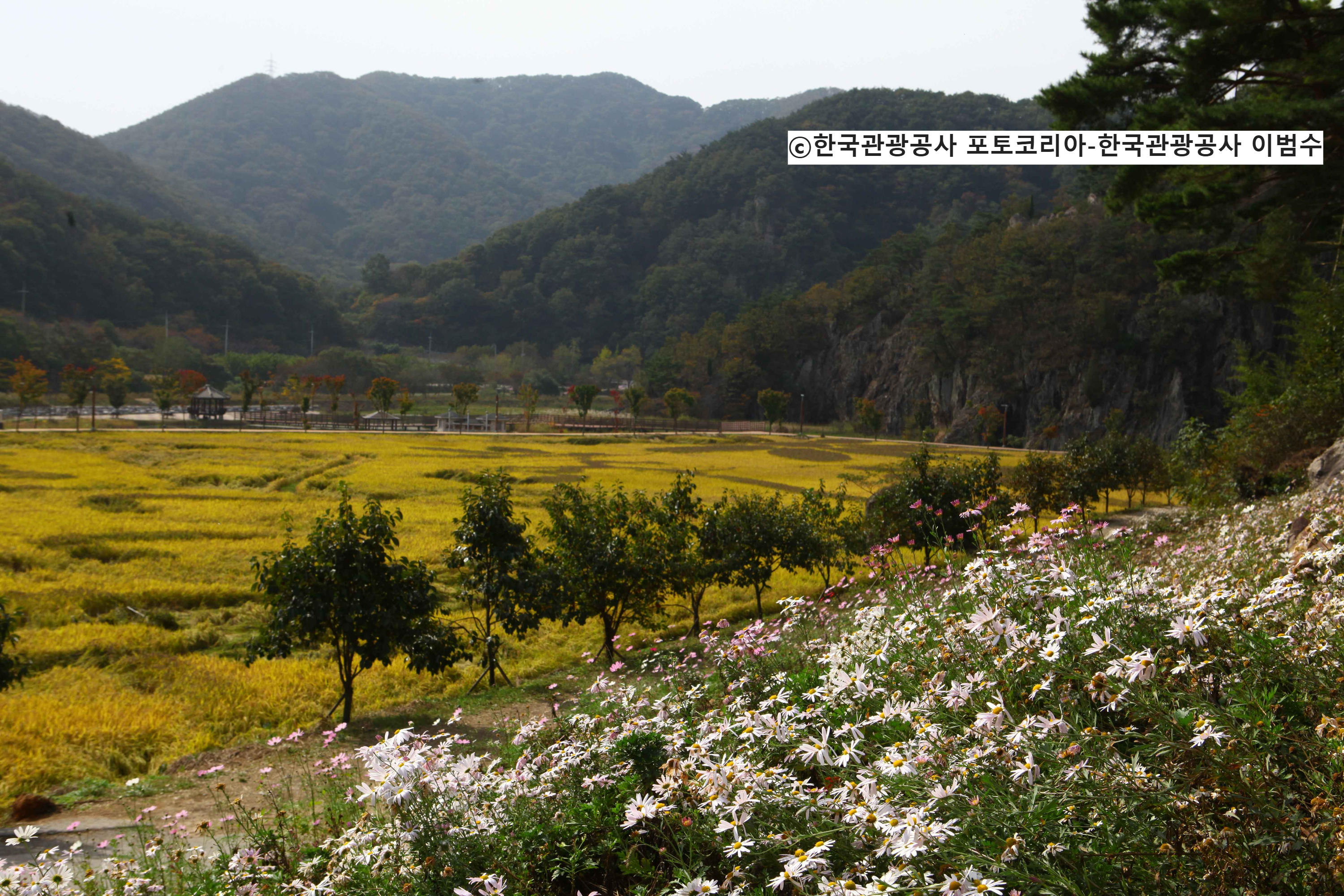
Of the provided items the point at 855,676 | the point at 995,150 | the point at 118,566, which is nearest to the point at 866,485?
the point at 995,150

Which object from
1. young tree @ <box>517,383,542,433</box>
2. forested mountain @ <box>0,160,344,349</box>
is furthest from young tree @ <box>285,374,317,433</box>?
forested mountain @ <box>0,160,344,349</box>

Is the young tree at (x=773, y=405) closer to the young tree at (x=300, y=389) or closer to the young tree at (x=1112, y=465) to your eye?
the young tree at (x=300, y=389)

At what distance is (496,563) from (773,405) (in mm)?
66479

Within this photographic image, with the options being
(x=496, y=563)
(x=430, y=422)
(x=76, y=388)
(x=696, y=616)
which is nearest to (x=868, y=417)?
(x=430, y=422)

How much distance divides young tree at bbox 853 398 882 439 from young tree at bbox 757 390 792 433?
6.87 m

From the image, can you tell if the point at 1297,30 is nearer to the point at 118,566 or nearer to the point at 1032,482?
the point at 1032,482

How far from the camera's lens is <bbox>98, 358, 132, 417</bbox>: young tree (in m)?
59.5

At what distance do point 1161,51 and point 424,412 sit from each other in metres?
77.3

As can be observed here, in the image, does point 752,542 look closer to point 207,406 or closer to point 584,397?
point 584,397

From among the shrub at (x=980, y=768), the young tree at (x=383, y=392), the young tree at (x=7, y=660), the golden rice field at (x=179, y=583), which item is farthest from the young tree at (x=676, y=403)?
the shrub at (x=980, y=768)

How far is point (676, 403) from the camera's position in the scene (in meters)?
76.6

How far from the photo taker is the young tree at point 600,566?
10422 millimetres

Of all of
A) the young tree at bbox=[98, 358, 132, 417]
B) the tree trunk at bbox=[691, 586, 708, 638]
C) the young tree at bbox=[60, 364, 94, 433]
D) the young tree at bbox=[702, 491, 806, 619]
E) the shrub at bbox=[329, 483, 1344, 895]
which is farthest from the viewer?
the young tree at bbox=[98, 358, 132, 417]

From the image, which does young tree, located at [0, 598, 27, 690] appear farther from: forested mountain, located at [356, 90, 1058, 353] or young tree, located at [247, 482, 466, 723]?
forested mountain, located at [356, 90, 1058, 353]
